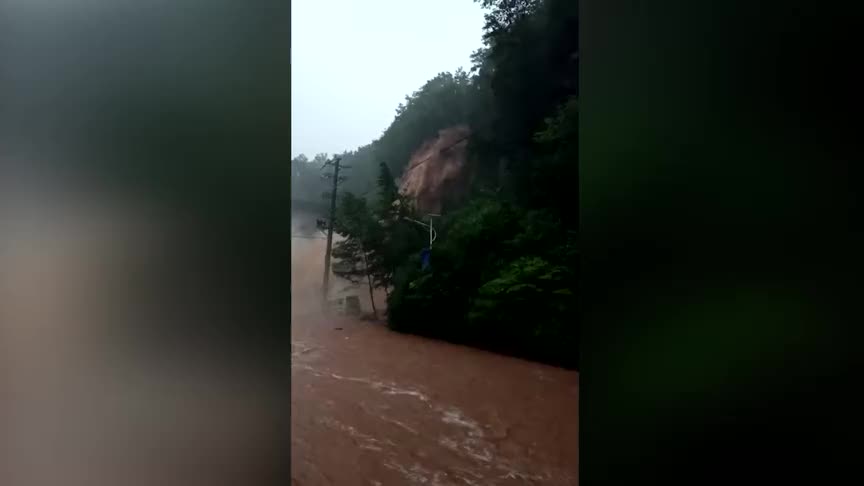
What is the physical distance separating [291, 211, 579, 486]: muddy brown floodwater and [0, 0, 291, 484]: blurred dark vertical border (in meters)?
1.38

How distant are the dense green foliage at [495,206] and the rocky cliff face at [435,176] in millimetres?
74

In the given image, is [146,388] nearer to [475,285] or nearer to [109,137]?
[109,137]

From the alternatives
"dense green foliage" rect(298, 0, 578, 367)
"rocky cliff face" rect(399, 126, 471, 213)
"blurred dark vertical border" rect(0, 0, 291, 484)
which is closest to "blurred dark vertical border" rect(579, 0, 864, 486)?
"blurred dark vertical border" rect(0, 0, 291, 484)

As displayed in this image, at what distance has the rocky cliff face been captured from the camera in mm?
2941

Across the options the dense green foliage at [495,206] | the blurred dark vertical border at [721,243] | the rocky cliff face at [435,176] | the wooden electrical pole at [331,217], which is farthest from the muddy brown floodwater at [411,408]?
the blurred dark vertical border at [721,243]

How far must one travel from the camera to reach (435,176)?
2.94 meters

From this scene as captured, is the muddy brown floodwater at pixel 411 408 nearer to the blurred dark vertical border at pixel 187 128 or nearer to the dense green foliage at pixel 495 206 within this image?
the dense green foliage at pixel 495 206

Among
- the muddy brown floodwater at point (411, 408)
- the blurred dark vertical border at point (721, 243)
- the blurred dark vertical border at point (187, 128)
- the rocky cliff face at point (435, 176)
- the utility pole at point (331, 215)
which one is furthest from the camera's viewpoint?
the rocky cliff face at point (435, 176)

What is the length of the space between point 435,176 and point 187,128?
2.19 meters

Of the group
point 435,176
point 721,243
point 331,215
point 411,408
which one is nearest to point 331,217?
point 331,215

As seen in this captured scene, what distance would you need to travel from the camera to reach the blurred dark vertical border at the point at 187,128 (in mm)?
734

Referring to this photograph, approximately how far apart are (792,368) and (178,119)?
984 mm

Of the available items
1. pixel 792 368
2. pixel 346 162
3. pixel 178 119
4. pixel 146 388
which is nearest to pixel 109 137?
pixel 178 119

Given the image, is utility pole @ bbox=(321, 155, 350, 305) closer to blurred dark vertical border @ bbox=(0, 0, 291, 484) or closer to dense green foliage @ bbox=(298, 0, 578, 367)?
dense green foliage @ bbox=(298, 0, 578, 367)
